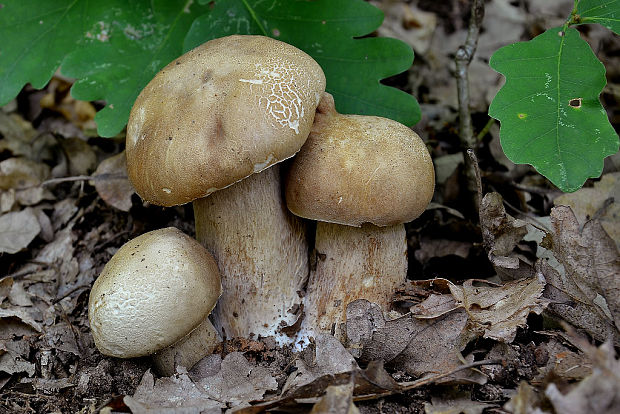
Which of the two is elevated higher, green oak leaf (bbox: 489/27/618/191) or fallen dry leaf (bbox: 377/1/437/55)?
green oak leaf (bbox: 489/27/618/191)

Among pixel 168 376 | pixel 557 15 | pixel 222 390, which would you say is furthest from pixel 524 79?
pixel 557 15

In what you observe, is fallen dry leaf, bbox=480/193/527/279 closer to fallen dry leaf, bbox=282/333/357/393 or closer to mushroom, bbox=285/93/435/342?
mushroom, bbox=285/93/435/342

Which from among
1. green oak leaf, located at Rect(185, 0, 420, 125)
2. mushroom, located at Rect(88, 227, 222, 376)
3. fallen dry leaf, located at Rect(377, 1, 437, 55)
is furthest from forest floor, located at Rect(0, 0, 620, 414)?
fallen dry leaf, located at Rect(377, 1, 437, 55)

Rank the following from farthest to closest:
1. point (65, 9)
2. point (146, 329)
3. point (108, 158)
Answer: point (108, 158) < point (65, 9) < point (146, 329)

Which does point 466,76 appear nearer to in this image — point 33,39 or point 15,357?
point 33,39

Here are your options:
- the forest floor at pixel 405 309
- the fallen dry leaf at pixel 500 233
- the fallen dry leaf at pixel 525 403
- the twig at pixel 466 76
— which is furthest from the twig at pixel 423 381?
the twig at pixel 466 76

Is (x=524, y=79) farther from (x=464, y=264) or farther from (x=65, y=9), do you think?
(x=65, y=9)
